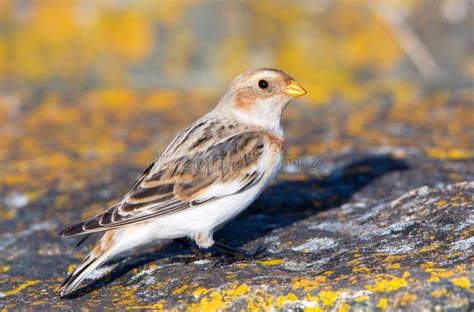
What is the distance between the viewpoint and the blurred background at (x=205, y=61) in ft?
25.7

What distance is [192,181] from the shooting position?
452cm

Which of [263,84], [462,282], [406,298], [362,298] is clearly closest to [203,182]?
[263,84]

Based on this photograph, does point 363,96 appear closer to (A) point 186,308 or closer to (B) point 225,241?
(B) point 225,241

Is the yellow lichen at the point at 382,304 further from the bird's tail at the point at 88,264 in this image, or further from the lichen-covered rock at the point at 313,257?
the bird's tail at the point at 88,264

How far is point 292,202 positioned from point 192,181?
3.61 ft

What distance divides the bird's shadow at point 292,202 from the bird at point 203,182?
0.51ft

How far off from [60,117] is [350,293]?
5696mm

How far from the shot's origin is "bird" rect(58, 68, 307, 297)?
418cm

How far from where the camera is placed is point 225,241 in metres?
4.76

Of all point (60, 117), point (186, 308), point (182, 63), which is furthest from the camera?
point (182, 63)

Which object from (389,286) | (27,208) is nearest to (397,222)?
(389,286)

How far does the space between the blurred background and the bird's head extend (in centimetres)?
220

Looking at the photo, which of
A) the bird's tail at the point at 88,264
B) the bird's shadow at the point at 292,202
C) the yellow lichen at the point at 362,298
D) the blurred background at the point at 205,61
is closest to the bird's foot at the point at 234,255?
the bird's shadow at the point at 292,202

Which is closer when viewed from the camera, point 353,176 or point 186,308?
point 186,308
